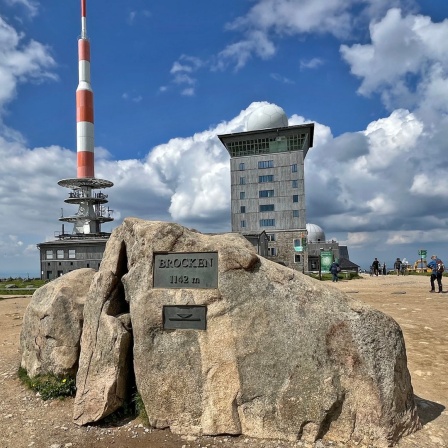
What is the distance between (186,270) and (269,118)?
75.7 m

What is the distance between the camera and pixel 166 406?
21.0 ft

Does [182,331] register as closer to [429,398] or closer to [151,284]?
[151,284]

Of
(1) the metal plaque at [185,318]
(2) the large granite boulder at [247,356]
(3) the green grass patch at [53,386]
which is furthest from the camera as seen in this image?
(3) the green grass patch at [53,386]

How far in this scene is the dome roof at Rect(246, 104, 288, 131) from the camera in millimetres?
77625

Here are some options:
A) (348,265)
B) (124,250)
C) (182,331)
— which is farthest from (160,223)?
(348,265)

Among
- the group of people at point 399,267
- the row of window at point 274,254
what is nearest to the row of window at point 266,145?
the row of window at point 274,254

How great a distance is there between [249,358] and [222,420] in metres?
1.15

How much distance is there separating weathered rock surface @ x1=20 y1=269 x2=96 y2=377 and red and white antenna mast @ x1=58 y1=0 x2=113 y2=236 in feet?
230

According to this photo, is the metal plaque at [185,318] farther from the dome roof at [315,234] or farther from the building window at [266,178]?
the dome roof at [315,234]

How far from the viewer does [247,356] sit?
6.20 meters

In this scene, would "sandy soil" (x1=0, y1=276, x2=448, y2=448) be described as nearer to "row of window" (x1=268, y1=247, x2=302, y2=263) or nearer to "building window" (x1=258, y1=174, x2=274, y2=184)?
"row of window" (x1=268, y1=247, x2=302, y2=263)

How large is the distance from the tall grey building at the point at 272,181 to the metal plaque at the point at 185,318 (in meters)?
66.9

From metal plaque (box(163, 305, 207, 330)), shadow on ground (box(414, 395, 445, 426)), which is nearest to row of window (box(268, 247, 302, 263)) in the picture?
shadow on ground (box(414, 395, 445, 426))

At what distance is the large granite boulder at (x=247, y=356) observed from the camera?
5.82 meters
